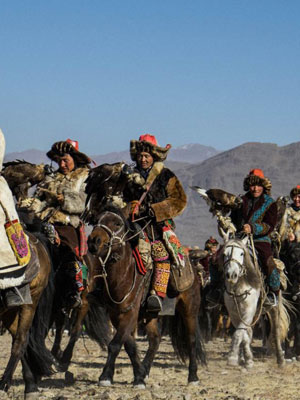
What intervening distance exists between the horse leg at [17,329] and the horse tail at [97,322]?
2.99 m

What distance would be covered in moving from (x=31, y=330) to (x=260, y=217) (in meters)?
5.08

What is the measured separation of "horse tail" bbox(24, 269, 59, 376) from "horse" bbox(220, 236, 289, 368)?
4.10 meters

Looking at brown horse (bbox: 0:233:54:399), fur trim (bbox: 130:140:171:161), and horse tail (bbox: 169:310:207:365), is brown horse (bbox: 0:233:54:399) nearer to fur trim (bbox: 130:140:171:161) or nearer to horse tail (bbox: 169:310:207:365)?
fur trim (bbox: 130:140:171:161)

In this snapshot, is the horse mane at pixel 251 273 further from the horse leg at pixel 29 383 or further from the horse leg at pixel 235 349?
the horse leg at pixel 29 383

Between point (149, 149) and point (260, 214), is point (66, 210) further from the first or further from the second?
point (260, 214)

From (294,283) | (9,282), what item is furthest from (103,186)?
(294,283)

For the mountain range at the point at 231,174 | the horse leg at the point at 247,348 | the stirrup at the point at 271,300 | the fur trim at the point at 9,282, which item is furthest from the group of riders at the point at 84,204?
the mountain range at the point at 231,174

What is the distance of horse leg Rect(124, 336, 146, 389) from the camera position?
940cm

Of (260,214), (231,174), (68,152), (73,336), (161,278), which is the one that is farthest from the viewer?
(231,174)

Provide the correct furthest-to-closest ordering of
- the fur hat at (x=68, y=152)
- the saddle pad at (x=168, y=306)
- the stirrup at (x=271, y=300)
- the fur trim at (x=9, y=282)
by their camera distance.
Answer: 1. the stirrup at (x=271, y=300)
2. the saddle pad at (x=168, y=306)
3. the fur hat at (x=68, y=152)
4. the fur trim at (x=9, y=282)

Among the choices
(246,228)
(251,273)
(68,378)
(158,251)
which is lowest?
(68,378)

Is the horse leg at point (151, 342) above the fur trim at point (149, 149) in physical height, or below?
below

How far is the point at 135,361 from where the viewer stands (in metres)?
9.50

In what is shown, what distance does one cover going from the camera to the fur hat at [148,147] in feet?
32.7
